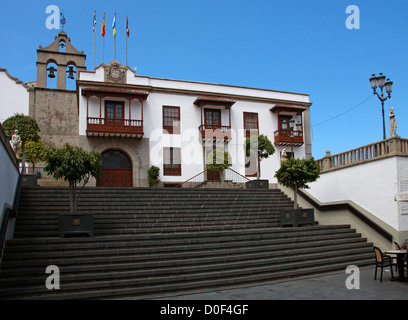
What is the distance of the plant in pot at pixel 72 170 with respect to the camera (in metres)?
10.1

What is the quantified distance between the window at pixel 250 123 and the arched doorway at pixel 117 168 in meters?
8.59

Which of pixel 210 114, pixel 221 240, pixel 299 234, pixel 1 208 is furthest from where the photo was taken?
pixel 210 114

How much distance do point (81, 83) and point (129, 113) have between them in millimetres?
3432

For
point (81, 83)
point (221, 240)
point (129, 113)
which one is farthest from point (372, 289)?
point (81, 83)

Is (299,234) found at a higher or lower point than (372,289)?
higher

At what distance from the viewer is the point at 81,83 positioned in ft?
76.7

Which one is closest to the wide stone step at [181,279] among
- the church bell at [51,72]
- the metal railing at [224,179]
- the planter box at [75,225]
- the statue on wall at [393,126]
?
the planter box at [75,225]

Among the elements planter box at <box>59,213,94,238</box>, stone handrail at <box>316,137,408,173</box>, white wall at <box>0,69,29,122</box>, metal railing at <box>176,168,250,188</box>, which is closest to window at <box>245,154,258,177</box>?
metal railing at <box>176,168,250,188</box>

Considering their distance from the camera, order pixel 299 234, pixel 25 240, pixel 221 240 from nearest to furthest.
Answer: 1. pixel 25 240
2. pixel 221 240
3. pixel 299 234

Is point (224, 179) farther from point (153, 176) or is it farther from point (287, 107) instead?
point (287, 107)

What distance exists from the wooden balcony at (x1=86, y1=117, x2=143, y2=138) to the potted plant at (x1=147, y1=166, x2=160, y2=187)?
2285 millimetres

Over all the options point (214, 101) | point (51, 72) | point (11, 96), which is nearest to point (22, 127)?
point (11, 96)

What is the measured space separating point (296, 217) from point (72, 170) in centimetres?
789

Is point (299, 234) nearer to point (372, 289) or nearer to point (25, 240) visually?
point (372, 289)
